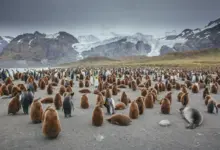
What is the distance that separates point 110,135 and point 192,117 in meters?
3.52

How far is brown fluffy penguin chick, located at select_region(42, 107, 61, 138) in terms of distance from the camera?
20.9 ft

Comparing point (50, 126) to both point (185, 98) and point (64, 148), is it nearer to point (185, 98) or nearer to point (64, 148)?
point (64, 148)

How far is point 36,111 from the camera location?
789 centimetres

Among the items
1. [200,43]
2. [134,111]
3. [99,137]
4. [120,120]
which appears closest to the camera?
[99,137]

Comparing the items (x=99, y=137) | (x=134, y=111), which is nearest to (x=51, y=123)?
(x=99, y=137)

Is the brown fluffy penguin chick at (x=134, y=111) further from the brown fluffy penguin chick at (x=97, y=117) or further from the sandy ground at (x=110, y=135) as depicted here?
the brown fluffy penguin chick at (x=97, y=117)

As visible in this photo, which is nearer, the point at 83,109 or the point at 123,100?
the point at 83,109

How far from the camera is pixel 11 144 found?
6.20 m

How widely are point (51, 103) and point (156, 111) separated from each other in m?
5.27

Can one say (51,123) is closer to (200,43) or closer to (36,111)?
(36,111)

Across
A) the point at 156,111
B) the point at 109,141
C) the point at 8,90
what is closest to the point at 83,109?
the point at 156,111

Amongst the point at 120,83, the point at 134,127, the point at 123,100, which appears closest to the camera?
the point at 134,127

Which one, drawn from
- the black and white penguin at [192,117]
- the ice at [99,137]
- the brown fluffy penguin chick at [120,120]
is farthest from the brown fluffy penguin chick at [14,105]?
the black and white penguin at [192,117]

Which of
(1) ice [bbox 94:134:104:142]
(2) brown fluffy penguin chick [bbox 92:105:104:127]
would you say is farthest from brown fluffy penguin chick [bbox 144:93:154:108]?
(1) ice [bbox 94:134:104:142]
